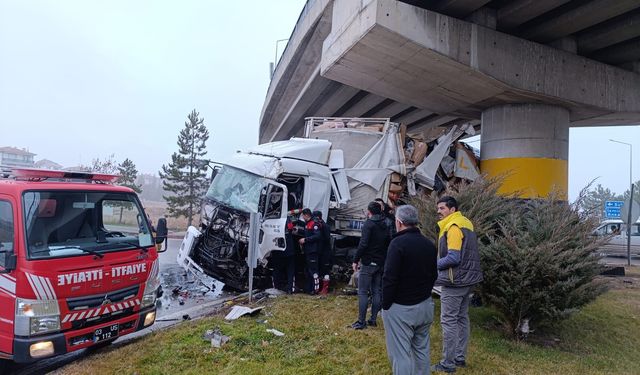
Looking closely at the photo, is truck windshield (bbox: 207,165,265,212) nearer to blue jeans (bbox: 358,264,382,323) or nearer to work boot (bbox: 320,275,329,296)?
work boot (bbox: 320,275,329,296)

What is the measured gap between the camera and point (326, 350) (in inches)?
191

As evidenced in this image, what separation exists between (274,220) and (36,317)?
4.27m

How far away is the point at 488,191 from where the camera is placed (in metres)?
6.64

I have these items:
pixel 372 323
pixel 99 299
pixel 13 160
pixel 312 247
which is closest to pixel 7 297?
pixel 99 299

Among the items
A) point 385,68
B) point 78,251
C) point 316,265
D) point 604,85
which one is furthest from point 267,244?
point 604,85

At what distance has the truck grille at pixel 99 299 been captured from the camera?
439 centimetres

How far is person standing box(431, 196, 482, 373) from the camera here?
429 cm

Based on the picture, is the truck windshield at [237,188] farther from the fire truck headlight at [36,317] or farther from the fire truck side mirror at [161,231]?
the fire truck headlight at [36,317]

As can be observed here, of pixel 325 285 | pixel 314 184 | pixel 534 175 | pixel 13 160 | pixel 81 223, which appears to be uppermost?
pixel 534 175

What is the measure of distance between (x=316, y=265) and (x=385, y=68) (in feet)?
15.9

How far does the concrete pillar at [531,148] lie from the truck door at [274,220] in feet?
16.6

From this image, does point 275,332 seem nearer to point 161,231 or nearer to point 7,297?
point 161,231

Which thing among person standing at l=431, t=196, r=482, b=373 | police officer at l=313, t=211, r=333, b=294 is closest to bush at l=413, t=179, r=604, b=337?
person standing at l=431, t=196, r=482, b=373

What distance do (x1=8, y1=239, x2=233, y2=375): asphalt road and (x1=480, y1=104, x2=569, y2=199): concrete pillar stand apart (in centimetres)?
682
